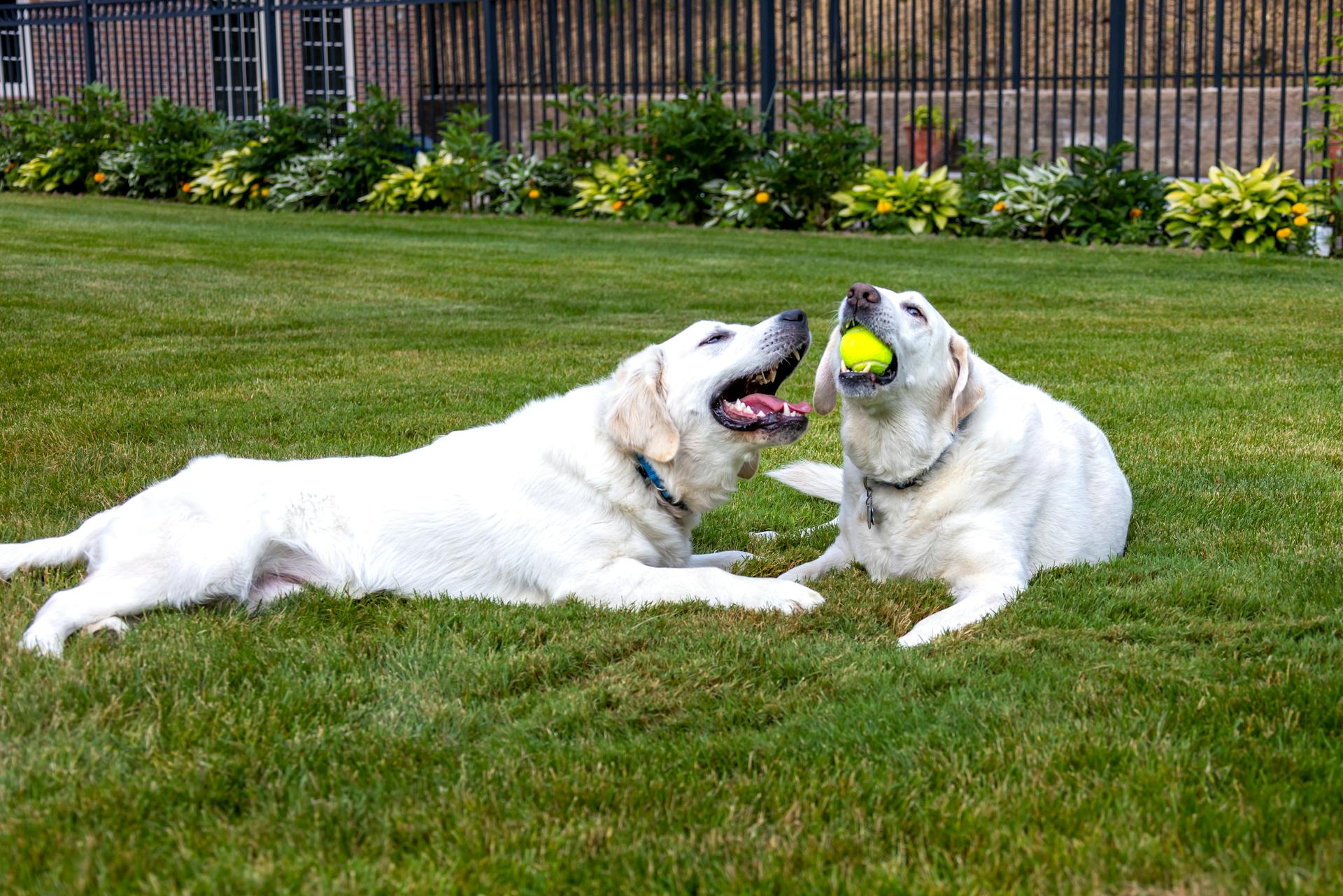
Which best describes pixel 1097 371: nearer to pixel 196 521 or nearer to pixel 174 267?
pixel 196 521

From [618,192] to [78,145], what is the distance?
8971mm

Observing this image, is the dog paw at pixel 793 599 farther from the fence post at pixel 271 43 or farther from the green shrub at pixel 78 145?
the green shrub at pixel 78 145

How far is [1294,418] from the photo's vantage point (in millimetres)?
6727

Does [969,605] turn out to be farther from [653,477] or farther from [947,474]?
[653,477]

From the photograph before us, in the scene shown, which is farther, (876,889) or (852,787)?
(852,787)

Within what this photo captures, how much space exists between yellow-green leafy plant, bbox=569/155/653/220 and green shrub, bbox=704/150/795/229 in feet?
3.26

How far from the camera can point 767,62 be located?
671 inches

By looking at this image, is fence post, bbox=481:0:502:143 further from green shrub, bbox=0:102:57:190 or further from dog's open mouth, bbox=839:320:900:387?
dog's open mouth, bbox=839:320:900:387

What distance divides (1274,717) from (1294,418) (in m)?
4.08

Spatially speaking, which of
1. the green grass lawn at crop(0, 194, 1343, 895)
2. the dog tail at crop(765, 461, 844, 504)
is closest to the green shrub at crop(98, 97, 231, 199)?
the green grass lawn at crop(0, 194, 1343, 895)

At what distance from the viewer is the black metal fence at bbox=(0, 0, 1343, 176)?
1977 centimetres

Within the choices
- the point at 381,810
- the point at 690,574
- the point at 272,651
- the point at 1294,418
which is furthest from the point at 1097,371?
the point at 381,810

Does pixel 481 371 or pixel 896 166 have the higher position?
pixel 896 166

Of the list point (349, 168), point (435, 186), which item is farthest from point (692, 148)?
point (349, 168)
